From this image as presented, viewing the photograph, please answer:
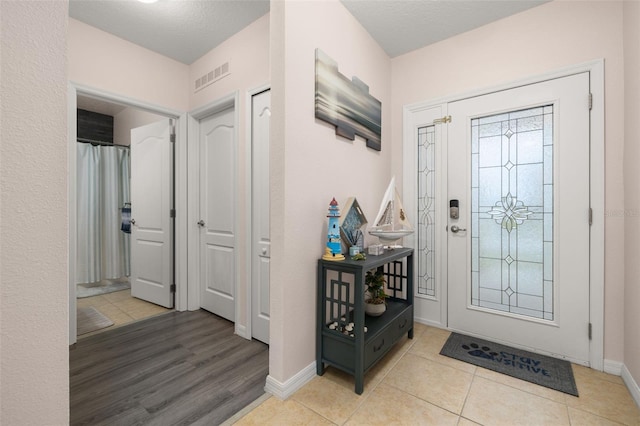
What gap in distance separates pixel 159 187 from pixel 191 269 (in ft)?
3.18

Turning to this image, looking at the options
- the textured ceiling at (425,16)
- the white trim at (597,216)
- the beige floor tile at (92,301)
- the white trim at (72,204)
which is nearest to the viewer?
the white trim at (597,216)

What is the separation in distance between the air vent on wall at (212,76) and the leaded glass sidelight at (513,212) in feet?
7.39

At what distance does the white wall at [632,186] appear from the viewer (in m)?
1.63

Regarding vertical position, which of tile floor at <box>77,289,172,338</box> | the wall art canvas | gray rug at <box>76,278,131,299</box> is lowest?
tile floor at <box>77,289,172,338</box>

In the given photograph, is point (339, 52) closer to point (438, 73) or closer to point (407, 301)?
point (438, 73)

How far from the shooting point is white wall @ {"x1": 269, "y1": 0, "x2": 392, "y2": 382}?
5.42ft

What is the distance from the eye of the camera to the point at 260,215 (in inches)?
94.3

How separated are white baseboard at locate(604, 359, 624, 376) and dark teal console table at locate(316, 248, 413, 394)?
127 centimetres

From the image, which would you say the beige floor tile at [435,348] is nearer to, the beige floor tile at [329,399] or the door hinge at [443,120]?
the beige floor tile at [329,399]

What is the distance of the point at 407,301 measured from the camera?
235 cm

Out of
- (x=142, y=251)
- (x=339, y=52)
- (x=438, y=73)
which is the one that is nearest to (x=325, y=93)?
(x=339, y=52)

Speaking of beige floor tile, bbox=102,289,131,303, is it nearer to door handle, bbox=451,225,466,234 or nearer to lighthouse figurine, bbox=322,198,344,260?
lighthouse figurine, bbox=322,198,344,260

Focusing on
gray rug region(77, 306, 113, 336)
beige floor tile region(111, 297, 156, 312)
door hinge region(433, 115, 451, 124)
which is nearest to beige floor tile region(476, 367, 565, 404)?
door hinge region(433, 115, 451, 124)

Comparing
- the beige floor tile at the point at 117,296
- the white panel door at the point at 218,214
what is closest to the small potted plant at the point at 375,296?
the white panel door at the point at 218,214
